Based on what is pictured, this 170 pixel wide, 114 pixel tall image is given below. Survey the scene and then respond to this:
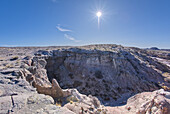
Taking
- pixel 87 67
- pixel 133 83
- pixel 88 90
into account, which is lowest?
pixel 88 90

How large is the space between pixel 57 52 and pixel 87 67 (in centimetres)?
899

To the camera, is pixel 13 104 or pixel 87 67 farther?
pixel 87 67

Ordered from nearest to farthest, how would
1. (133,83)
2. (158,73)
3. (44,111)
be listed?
(44,111) < (133,83) < (158,73)

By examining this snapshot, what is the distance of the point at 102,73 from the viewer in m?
22.1

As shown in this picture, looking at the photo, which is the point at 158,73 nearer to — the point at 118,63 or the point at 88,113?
the point at 118,63

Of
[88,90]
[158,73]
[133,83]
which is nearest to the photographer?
[88,90]

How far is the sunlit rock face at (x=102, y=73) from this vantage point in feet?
64.1

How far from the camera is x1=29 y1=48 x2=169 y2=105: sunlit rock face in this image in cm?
1955

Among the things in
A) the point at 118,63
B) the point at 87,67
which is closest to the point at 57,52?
the point at 87,67

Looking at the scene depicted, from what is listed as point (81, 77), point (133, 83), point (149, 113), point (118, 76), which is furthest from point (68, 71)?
point (149, 113)

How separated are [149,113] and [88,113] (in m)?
4.90

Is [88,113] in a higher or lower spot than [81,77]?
higher

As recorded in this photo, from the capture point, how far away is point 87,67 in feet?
74.4

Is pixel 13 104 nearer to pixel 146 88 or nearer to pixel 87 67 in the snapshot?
pixel 87 67
